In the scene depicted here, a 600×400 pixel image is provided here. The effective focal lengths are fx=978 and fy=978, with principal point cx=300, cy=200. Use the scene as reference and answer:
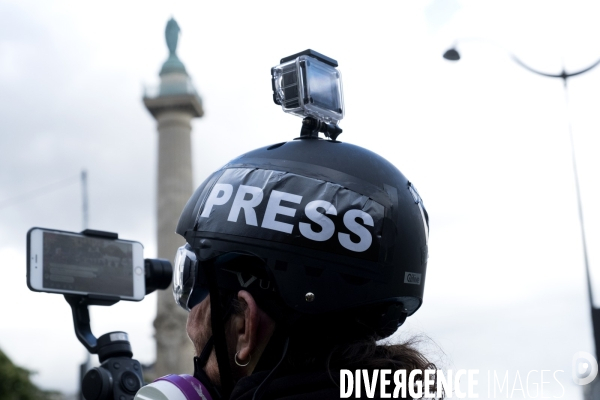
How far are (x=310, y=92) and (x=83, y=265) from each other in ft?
3.42

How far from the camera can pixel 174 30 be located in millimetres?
34625

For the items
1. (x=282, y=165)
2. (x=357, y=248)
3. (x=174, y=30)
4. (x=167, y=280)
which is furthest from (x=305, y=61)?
(x=174, y=30)

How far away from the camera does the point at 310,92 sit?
296 cm

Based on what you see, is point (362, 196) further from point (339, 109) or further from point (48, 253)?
point (48, 253)

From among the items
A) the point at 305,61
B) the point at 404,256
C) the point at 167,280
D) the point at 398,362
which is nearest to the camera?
the point at 398,362

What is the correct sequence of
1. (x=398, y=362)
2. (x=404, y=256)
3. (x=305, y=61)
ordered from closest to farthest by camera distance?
(x=398, y=362)
(x=404, y=256)
(x=305, y=61)

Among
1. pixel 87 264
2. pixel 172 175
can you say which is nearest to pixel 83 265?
pixel 87 264

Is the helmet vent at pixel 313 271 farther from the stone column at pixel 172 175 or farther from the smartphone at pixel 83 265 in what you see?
the stone column at pixel 172 175

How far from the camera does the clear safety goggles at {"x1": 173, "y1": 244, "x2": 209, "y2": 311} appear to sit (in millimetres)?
2709

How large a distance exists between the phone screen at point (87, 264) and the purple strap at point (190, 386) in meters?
0.85

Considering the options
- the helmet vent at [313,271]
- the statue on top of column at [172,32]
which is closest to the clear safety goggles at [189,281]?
the helmet vent at [313,271]

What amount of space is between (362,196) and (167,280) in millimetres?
1205

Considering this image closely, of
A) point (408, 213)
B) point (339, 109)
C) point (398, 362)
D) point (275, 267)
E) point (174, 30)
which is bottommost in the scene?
point (398, 362)

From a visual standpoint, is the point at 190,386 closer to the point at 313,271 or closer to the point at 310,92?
the point at 313,271
